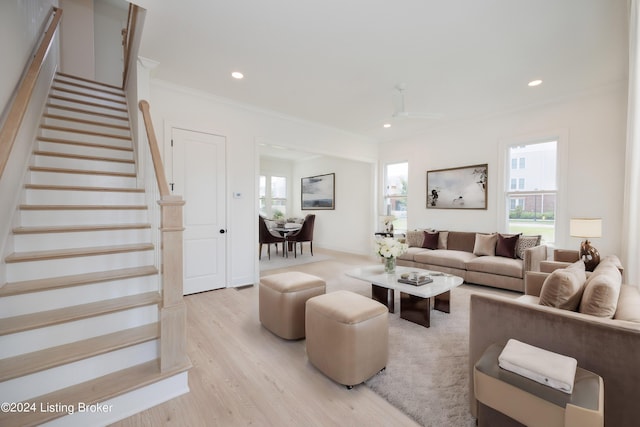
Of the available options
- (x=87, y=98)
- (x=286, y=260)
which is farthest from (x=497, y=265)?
(x=87, y=98)

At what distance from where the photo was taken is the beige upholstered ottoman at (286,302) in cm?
244

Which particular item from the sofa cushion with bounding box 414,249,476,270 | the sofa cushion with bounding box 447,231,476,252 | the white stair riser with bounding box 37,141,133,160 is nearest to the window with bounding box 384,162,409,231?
the sofa cushion with bounding box 447,231,476,252

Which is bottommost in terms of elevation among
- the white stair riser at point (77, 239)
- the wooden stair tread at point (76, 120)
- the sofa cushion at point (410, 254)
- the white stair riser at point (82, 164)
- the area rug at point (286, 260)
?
the area rug at point (286, 260)

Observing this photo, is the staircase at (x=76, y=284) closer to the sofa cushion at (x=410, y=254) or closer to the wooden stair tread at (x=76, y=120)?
the wooden stair tread at (x=76, y=120)

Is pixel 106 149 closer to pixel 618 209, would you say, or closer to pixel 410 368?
pixel 410 368

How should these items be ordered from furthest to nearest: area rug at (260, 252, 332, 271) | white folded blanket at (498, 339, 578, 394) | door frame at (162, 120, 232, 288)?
area rug at (260, 252, 332, 271), door frame at (162, 120, 232, 288), white folded blanket at (498, 339, 578, 394)

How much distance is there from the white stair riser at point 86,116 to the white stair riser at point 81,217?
1.81m

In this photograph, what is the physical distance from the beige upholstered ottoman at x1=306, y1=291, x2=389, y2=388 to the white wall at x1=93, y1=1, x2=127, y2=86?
6.27 meters

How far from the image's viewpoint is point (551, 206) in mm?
4090

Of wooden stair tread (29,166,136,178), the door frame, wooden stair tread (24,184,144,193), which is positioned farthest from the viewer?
the door frame

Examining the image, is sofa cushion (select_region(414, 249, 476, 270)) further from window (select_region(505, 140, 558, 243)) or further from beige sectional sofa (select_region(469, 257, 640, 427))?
beige sectional sofa (select_region(469, 257, 640, 427))

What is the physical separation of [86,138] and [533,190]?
6351 millimetres

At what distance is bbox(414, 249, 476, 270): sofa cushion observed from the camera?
4230mm

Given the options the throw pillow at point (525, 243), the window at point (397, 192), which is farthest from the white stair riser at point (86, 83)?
the throw pillow at point (525, 243)
